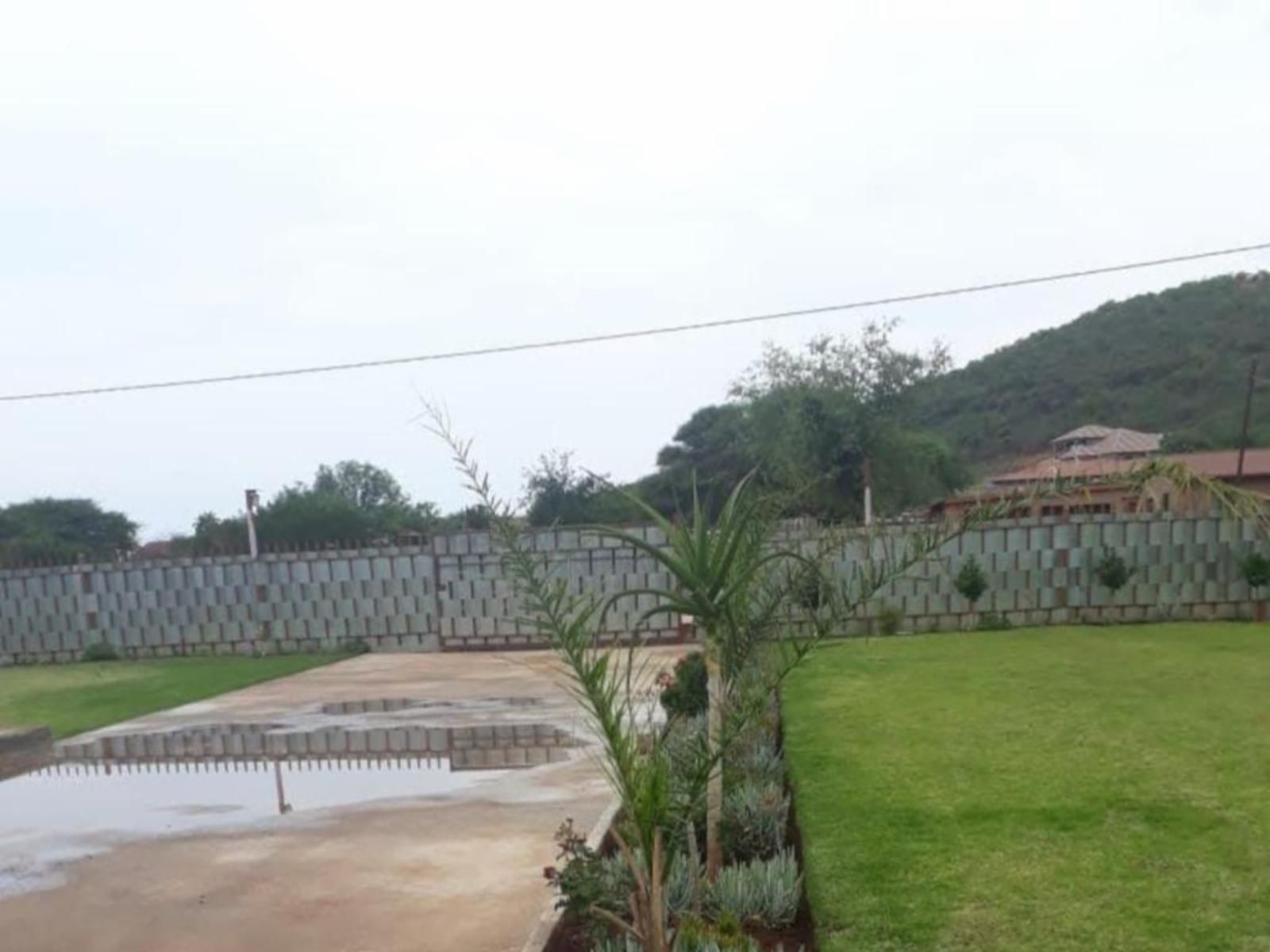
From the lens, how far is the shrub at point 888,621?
41.1 feet

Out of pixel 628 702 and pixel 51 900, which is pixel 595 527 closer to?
pixel 628 702

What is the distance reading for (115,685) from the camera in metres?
12.2

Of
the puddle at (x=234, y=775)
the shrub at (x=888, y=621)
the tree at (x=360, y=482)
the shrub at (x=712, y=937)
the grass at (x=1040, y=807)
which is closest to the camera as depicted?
the shrub at (x=712, y=937)

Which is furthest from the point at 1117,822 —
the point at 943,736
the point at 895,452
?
the point at 895,452

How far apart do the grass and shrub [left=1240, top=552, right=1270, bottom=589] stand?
11.3ft

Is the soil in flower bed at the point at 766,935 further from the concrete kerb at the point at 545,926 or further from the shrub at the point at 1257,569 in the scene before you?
the shrub at the point at 1257,569

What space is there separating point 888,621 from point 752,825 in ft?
27.7

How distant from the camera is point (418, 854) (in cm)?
522

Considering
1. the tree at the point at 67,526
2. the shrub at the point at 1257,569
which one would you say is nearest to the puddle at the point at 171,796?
the shrub at the point at 1257,569

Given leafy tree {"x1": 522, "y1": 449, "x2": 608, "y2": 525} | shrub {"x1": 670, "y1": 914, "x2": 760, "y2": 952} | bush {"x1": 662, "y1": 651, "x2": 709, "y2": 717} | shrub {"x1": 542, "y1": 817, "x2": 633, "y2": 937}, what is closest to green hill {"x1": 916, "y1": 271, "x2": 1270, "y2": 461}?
leafy tree {"x1": 522, "y1": 449, "x2": 608, "y2": 525}

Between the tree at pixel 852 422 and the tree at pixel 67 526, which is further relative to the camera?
the tree at pixel 67 526

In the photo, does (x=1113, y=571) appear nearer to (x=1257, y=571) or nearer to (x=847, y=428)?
(x=1257, y=571)

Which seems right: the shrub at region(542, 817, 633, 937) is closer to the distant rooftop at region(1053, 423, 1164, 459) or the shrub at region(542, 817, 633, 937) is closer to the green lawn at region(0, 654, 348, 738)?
the green lawn at region(0, 654, 348, 738)

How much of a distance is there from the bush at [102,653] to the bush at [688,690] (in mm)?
11019
